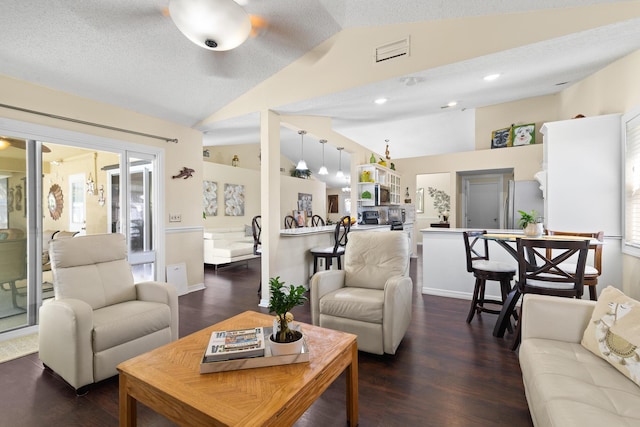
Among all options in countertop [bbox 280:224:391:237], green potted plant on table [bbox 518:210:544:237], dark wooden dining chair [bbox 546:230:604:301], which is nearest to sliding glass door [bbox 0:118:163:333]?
countertop [bbox 280:224:391:237]

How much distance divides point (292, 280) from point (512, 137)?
5.36m

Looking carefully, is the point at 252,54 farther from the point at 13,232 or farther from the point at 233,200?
the point at 233,200

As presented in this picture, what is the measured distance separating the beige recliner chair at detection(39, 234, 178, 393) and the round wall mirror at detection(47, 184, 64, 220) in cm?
367

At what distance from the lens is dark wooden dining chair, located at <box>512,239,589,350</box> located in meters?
2.23

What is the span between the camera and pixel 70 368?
191 cm

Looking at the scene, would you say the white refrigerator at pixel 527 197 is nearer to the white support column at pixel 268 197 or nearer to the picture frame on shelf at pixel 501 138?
the picture frame on shelf at pixel 501 138

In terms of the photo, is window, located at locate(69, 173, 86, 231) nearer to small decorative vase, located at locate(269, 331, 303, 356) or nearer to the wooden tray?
the wooden tray

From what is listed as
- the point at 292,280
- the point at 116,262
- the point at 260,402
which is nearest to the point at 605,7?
the point at 260,402

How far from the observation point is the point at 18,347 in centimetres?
262

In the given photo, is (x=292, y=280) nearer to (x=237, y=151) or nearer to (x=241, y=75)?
(x=241, y=75)

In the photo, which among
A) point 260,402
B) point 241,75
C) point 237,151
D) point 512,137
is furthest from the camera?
point 237,151

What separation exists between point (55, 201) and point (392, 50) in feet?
19.6

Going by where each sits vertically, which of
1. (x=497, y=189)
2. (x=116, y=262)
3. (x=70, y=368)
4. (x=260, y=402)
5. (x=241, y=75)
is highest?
(x=241, y=75)

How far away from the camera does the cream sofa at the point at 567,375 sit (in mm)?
1089
